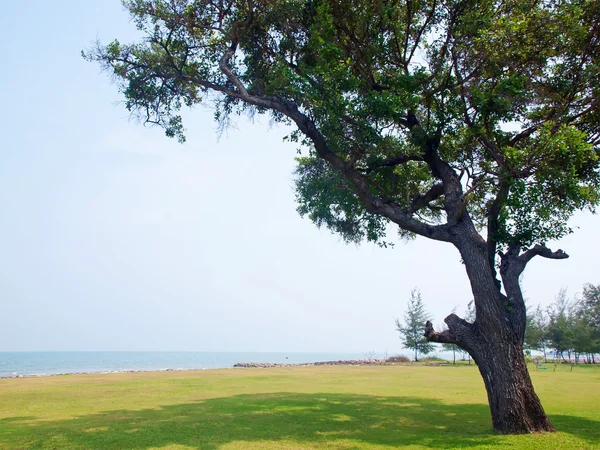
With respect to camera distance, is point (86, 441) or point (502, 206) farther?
point (502, 206)

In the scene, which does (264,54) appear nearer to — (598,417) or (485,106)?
(485,106)

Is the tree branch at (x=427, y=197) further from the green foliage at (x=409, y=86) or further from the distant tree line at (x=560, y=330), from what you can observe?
the distant tree line at (x=560, y=330)

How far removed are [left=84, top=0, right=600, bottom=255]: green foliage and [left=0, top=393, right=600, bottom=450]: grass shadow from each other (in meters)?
5.24

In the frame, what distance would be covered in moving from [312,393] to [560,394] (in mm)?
9776

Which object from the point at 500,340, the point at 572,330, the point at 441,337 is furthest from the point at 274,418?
the point at 572,330

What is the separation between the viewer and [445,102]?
13.4 metres

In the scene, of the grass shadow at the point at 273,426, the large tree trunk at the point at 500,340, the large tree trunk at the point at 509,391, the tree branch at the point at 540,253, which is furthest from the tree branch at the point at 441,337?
the tree branch at the point at 540,253

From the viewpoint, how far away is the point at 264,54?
49.3 ft

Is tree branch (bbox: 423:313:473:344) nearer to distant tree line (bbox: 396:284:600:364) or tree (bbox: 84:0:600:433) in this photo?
tree (bbox: 84:0:600:433)

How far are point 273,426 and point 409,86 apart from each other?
957cm

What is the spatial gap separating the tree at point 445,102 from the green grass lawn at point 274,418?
5.89 feet

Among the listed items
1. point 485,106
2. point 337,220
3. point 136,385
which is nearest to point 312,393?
point 337,220

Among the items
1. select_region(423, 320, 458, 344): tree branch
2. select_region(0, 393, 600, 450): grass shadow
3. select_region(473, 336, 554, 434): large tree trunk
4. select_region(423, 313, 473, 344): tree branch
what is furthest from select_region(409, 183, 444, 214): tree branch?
select_region(0, 393, 600, 450): grass shadow

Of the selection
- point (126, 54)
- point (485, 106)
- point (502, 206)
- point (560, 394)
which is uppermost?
point (126, 54)
